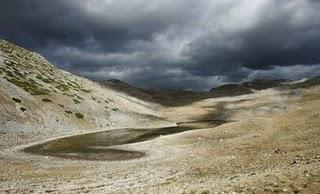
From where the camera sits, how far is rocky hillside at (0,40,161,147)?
9344cm

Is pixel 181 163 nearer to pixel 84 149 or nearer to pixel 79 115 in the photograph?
pixel 84 149

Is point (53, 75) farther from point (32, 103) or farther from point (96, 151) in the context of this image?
point (96, 151)

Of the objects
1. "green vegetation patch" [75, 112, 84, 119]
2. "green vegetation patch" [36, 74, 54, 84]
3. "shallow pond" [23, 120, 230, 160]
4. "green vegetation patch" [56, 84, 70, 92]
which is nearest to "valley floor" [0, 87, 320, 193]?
"shallow pond" [23, 120, 230, 160]

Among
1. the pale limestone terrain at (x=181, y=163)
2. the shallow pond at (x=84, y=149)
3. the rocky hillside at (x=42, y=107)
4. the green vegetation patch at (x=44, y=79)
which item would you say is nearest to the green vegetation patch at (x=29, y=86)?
the rocky hillside at (x=42, y=107)

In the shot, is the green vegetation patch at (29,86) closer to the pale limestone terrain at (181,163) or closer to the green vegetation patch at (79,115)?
the green vegetation patch at (79,115)

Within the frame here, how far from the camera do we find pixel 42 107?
364ft

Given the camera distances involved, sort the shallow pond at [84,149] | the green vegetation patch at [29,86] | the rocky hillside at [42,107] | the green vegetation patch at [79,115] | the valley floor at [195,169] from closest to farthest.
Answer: the valley floor at [195,169]
the shallow pond at [84,149]
the rocky hillside at [42,107]
the green vegetation patch at [79,115]
the green vegetation patch at [29,86]

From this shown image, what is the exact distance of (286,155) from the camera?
39.1m

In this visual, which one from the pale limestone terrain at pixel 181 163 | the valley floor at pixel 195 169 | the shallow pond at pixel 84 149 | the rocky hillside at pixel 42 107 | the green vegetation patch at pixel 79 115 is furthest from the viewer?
the green vegetation patch at pixel 79 115

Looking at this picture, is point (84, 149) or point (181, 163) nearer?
point (181, 163)

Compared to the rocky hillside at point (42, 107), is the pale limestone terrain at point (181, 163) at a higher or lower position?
lower

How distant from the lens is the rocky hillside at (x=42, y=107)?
307ft

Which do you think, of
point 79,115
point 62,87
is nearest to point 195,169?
point 79,115

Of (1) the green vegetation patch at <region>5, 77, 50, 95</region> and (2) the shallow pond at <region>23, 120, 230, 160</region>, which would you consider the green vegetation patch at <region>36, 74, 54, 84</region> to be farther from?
(2) the shallow pond at <region>23, 120, 230, 160</region>
